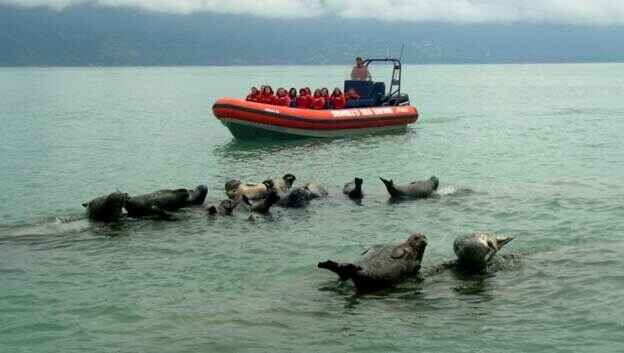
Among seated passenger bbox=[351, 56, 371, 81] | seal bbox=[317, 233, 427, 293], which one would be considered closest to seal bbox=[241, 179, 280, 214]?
seal bbox=[317, 233, 427, 293]

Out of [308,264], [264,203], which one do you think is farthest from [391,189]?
[308,264]

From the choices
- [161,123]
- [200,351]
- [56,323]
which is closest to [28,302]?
[56,323]

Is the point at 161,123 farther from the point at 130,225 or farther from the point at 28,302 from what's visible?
the point at 28,302

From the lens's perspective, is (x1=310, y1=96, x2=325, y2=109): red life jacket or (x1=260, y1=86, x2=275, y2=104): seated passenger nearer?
(x1=260, y1=86, x2=275, y2=104): seated passenger

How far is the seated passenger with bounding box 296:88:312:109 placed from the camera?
32.9 meters

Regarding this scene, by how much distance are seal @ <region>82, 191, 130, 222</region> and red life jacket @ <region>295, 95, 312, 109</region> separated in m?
17.7

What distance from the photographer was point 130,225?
1557 centimetres

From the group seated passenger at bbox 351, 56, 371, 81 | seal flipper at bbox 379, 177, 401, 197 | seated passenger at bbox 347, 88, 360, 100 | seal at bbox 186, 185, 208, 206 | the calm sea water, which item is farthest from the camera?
seated passenger at bbox 351, 56, 371, 81

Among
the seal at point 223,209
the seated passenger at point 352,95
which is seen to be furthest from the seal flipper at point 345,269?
the seated passenger at point 352,95

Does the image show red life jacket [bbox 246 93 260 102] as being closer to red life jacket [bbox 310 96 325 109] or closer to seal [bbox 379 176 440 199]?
red life jacket [bbox 310 96 325 109]

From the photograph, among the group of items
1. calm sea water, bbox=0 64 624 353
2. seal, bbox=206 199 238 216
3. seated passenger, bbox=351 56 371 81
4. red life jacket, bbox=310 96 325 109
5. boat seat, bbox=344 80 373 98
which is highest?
seated passenger, bbox=351 56 371 81

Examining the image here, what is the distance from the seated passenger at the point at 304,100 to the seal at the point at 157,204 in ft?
54.6

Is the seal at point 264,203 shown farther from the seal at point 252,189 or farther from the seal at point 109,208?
the seal at point 109,208

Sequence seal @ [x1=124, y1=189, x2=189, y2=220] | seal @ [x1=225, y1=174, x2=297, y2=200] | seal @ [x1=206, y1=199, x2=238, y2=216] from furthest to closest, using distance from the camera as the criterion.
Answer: seal @ [x1=225, y1=174, x2=297, y2=200]
seal @ [x1=206, y1=199, x2=238, y2=216]
seal @ [x1=124, y1=189, x2=189, y2=220]
